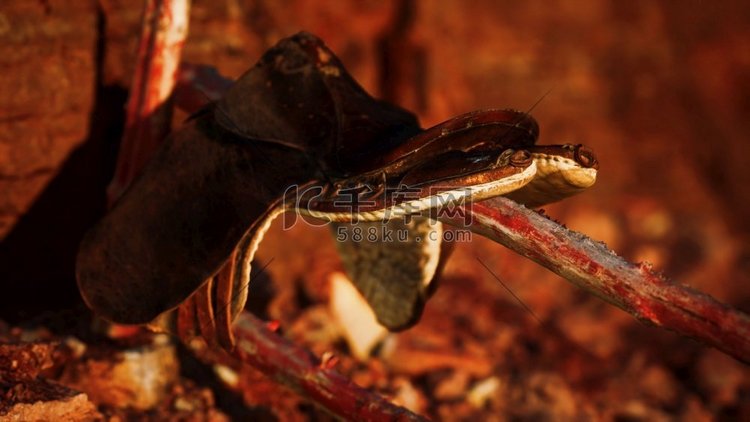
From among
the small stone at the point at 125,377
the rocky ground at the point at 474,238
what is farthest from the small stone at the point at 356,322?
the small stone at the point at 125,377

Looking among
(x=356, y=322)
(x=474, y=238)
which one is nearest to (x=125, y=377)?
(x=356, y=322)

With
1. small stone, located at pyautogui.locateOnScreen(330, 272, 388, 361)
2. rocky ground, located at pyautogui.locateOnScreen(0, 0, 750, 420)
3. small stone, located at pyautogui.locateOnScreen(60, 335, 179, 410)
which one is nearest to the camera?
small stone, located at pyautogui.locateOnScreen(60, 335, 179, 410)

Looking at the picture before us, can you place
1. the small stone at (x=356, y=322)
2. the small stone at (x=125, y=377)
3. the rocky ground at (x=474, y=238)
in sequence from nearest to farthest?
the small stone at (x=125, y=377) → the rocky ground at (x=474, y=238) → the small stone at (x=356, y=322)

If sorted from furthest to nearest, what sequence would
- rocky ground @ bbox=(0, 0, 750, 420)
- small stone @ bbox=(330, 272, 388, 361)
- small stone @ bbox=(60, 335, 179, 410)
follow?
small stone @ bbox=(330, 272, 388, 361)
rocky ground @ bbox=(0, 0, 750, 420)
small stone @ bbox=(60, 335, 179, 410)

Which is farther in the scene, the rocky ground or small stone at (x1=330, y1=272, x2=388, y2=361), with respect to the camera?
small stone at (x1=330, y1=272, x2=388, y2=361)

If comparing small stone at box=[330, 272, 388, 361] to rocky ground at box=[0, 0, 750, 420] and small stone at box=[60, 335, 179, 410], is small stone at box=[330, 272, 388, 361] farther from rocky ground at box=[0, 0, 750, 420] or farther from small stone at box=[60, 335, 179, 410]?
small stone at box=[60, 335, 179, 410]

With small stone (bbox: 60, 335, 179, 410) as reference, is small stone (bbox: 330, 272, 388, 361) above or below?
below

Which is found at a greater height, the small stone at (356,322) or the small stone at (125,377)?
the small stone at (125,377)

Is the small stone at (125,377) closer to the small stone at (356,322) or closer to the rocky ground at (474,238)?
the rocky ground at (474,238)

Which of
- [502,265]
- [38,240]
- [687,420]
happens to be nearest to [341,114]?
[38,240]

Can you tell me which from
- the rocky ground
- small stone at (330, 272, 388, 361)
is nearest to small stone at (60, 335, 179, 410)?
the rocky ground

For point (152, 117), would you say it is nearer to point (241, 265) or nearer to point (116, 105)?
point (116, 105)

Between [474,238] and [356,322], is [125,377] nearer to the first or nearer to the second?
[356,322]
